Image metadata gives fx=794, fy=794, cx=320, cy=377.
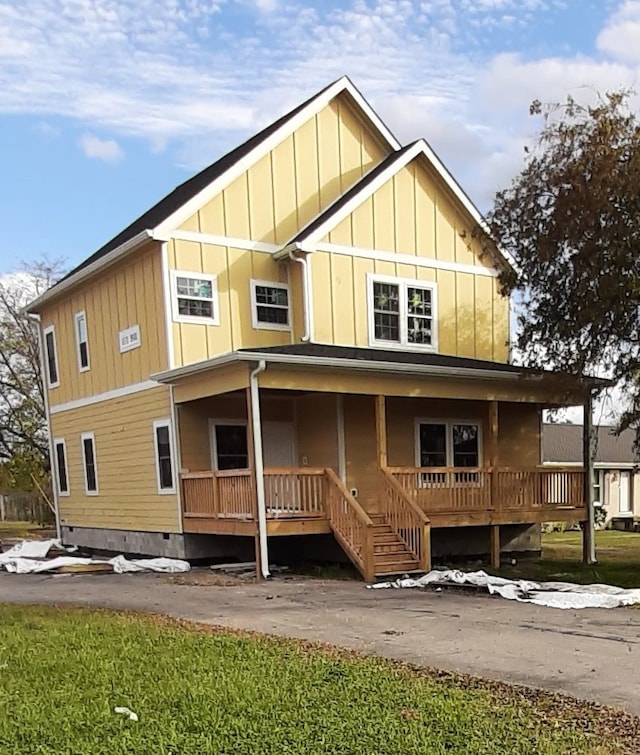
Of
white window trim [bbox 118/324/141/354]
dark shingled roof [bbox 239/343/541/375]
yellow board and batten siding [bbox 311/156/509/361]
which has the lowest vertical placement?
dark shingled roof [bbox 239/343/541/375]

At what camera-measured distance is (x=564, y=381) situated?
14.7 meters

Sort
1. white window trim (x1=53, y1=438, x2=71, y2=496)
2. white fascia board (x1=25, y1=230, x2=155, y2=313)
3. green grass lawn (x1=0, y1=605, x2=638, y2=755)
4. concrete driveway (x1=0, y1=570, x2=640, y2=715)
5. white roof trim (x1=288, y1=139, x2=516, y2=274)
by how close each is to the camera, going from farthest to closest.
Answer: white window trim (x1=53, y1=438, x2=71, y2=496) → white roof trim (x1=288, y1=139, x2=516, y2=274) → white fascia board (x1=25, y1=230, x2=155, y2=313) → concrete driveway (x1=0, y1=570, x2=640, y2=715) → green grass lawn (x1=0, y1=605, x2=638, y2=755)

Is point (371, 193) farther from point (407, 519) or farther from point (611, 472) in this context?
point (611, 472)

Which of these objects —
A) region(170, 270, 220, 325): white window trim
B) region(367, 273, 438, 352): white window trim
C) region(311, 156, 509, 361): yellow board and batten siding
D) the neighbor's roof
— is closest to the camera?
region(170, 270, 220, 325): white window trim

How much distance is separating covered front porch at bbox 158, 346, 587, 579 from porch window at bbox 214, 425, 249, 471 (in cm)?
2

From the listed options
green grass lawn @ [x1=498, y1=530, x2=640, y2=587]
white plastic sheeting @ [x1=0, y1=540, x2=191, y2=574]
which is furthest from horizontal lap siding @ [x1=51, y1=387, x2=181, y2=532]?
green grass lawn @ [x1=498, y1=530, x2=640, y2=587]

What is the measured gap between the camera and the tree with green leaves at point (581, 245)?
41.4 ft

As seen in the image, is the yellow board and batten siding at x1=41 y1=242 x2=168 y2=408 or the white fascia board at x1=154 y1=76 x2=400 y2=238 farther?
the yellow board and batten siding at x1=41 y1=242 x2=168 y2=408

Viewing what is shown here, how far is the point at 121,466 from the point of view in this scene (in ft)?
56.3

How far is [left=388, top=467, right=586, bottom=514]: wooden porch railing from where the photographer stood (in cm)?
1502

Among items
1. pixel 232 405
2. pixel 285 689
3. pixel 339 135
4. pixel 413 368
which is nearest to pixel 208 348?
pixel 232 405

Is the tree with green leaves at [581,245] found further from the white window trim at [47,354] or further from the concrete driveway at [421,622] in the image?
the white window trim at [47,354]

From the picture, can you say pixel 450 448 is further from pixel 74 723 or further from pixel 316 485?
pixel 74 723

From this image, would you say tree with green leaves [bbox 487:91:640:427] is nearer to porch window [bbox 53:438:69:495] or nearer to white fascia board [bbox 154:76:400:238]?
white fascia board [bbox 154:76:400:238]
